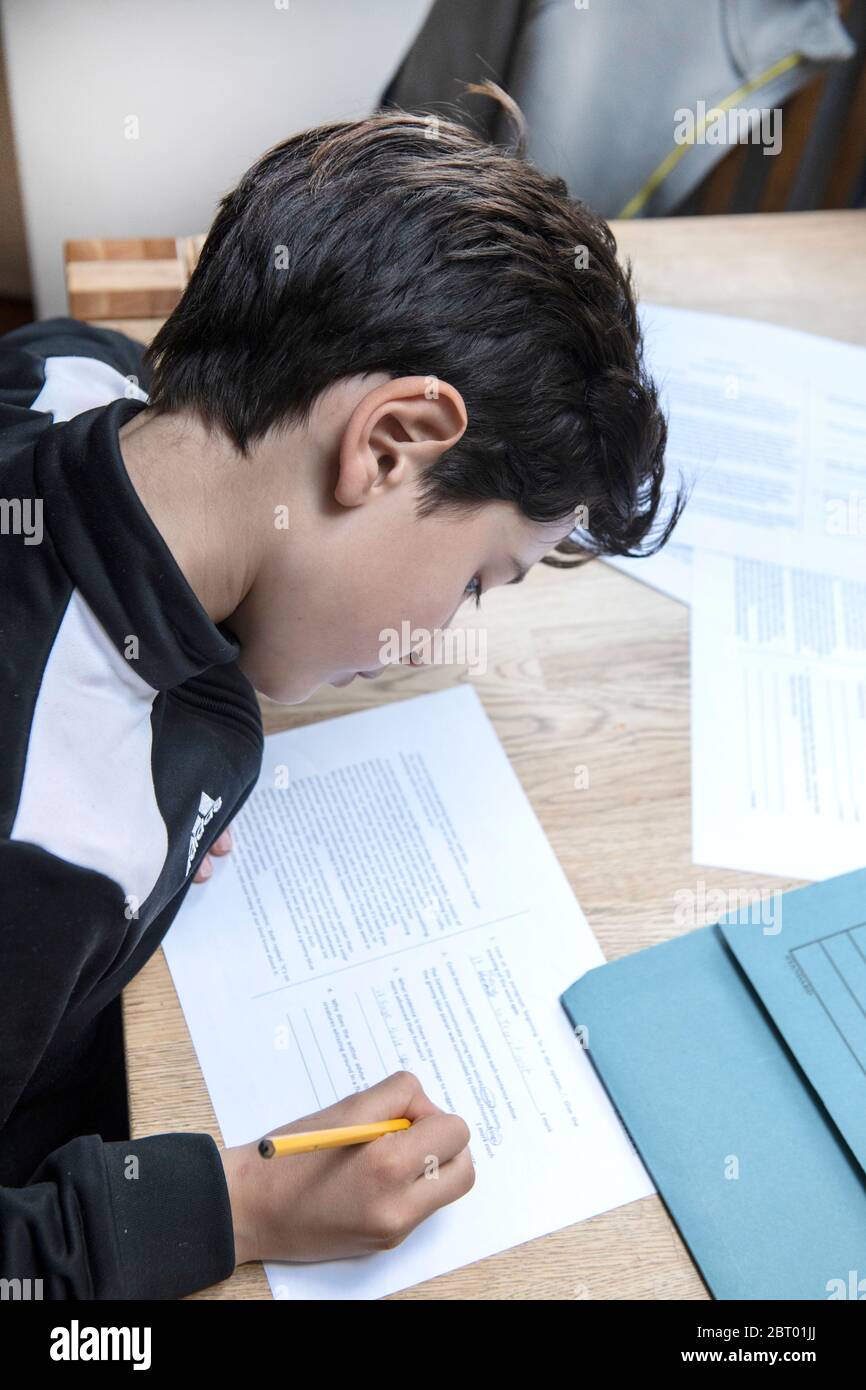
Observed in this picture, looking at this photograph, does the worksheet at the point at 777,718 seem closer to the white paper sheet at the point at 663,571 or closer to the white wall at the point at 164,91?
the white paper sheet at the point at 663,571

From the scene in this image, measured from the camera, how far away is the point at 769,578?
96 centimetres

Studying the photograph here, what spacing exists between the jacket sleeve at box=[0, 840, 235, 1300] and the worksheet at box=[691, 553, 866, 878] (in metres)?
0.39

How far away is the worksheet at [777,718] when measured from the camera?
0.81m

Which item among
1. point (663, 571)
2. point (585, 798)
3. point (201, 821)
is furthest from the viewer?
point (663, 571)

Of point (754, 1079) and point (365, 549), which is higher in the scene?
point (365, 549)

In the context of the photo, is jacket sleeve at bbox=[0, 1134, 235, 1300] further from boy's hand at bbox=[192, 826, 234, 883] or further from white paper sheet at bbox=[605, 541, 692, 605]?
white paper sheet at bbox=[605, 541, 692, 605]

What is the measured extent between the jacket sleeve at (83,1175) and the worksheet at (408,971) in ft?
0.13

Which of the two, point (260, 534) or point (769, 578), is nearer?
point (260, 534)

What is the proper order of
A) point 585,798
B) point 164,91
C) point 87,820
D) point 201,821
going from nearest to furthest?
point 87,820 → point 201,821 → point 585,798 → point 164,91

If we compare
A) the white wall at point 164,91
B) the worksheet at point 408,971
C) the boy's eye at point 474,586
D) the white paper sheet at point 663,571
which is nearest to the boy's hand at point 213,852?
the worksheet at point 408,971

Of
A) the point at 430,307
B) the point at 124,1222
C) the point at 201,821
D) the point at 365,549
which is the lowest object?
the point at 124,1222

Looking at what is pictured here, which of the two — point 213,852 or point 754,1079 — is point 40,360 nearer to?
point 213,852

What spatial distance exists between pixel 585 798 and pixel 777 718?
0.17m

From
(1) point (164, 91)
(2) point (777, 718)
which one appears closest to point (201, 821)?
(2) point (777, 718)
